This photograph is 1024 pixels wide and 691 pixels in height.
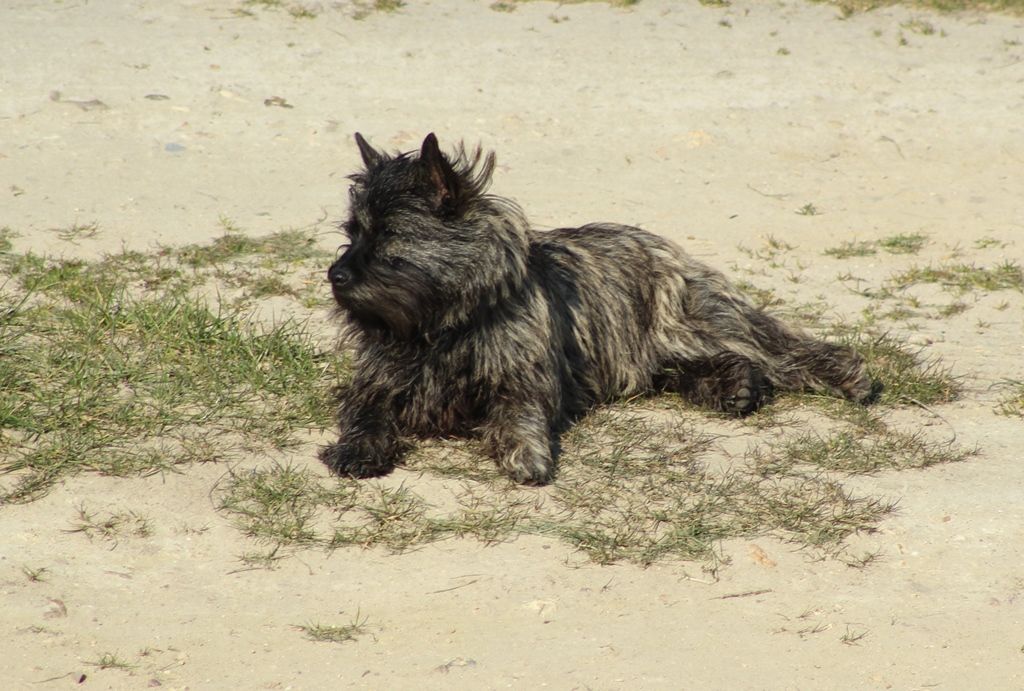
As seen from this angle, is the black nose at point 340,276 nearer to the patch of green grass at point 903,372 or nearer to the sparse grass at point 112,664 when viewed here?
the sparse grass at point 112,664

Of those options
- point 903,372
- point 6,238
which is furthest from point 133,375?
point 903,372

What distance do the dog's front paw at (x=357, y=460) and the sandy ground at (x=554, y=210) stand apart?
512mm

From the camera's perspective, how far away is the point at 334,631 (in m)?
4.81

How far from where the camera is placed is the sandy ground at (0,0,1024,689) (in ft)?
15.6

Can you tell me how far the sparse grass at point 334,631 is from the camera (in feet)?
15.7

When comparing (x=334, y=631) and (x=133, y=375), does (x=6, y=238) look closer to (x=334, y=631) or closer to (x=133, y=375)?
(x=133, y=375)

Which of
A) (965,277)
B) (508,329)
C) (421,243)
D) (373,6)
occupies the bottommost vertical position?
(965,277)

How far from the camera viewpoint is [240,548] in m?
5.38

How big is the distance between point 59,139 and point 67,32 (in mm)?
1674

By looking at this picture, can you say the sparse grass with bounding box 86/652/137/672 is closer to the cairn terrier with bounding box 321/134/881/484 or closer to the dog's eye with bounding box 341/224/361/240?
the cairn terrier with bounding box 321/134/881/484

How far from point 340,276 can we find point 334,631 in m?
1.62

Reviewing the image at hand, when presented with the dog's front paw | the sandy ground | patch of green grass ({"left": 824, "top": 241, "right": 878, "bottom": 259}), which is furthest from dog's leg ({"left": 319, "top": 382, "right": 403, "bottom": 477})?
patch of green grass ({"left": 824, "top": 241, "right": 878, "bottom": 259})

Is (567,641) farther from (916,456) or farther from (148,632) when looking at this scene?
(916,456)

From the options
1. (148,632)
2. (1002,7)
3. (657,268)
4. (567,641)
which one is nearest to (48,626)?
(148,632)
